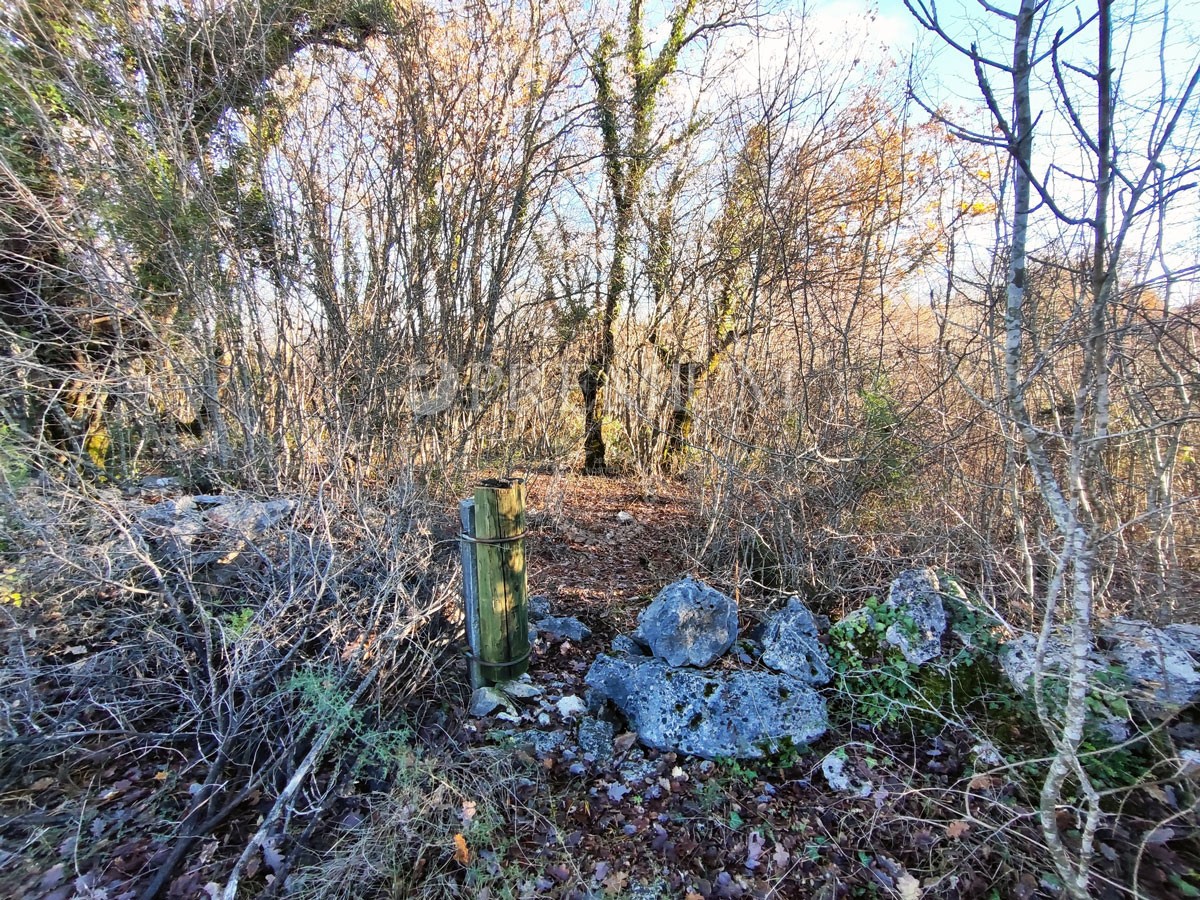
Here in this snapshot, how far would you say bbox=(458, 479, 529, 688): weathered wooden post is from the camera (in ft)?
9.35

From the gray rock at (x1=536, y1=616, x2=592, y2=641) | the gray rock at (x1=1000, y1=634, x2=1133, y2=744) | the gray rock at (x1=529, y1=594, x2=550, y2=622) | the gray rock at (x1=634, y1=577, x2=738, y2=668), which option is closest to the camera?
the gray rock at (x1=1000, y1=634, x2=1133, y2=744)

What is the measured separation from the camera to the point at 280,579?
300 centimetres

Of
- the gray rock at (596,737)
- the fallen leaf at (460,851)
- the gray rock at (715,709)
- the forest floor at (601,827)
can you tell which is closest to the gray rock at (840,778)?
the forest floor at (601,827)

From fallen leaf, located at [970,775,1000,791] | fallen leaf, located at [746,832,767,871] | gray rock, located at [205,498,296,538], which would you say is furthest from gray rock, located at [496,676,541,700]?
fallen leaf, located at [970,775,1000,791]

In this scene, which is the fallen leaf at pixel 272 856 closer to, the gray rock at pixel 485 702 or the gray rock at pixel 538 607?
the gray rock at pixel 485 702

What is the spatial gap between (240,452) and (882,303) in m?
5.33

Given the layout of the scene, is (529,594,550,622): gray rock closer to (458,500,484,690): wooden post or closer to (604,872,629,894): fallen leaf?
(458,500,484,690): wooden post

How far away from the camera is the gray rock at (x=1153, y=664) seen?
2.22 meters

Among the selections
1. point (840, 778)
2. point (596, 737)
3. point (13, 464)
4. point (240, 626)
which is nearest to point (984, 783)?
point (840, 778)

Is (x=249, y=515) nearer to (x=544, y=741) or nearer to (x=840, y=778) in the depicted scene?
(x=544, y=741)

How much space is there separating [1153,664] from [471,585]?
Result: 320cm

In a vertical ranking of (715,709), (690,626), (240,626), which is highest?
(240,626)

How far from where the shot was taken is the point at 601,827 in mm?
2203

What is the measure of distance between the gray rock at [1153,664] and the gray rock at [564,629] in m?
2.75
